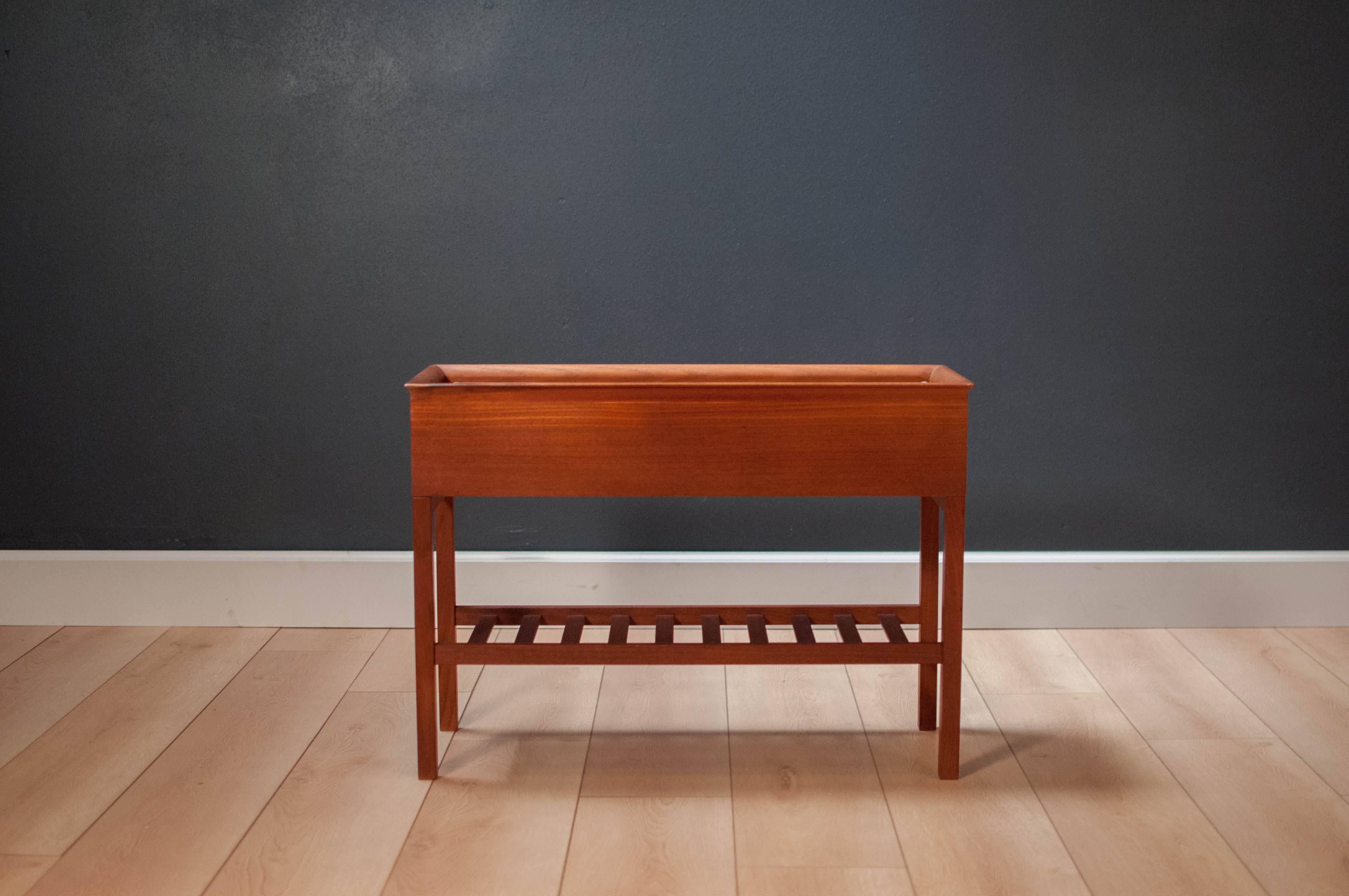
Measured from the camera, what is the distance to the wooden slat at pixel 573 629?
1703 millimetres

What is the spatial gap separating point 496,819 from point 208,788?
44 cm

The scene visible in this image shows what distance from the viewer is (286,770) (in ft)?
5.46

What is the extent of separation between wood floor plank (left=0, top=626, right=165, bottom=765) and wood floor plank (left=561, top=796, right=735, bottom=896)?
3.10 ft

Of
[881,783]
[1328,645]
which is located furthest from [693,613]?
[1328,645]

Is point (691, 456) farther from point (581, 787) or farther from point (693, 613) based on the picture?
point (581, 787)

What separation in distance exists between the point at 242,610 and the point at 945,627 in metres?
1.49

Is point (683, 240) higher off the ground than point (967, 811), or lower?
higher

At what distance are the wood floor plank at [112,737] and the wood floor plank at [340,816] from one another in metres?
0.25

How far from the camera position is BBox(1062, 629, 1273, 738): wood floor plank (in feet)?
5.94

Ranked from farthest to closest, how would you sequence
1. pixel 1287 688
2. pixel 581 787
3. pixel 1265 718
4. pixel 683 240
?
pixel 683 240 < pixel 1287 688 < pixel 1265 718 < pixel 581 787

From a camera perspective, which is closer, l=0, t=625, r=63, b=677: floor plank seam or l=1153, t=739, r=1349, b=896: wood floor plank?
l=1153, t=739, r=1349, b=896: wood floor plank

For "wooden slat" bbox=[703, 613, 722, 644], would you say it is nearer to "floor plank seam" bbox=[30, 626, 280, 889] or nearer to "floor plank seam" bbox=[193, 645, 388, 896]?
"floor plank seam" bbox=[193, 645, 388, 896]

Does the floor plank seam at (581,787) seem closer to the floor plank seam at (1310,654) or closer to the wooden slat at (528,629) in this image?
the wooden slat at (528,629)

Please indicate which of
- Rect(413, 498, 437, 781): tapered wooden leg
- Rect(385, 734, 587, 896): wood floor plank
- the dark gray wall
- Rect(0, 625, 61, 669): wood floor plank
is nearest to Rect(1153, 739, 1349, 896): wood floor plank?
the dark gray wall
